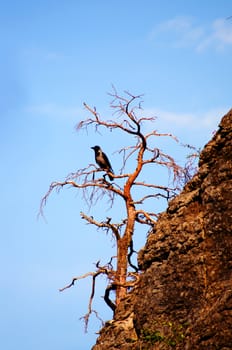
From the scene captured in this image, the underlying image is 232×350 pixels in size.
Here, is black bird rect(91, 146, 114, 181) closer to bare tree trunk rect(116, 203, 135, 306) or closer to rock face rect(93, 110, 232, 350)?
bare tree trunk rect(116, 203, 135, 306)

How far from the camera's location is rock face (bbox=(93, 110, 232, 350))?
9.73m

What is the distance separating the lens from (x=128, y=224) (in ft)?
57.9

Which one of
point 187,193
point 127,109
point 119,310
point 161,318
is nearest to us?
point 161,318

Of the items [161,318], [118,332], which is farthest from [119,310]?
[161,318]

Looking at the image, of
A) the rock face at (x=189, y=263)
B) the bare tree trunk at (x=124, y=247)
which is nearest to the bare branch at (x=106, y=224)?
the bare tree trunk at (x=124, y=247)

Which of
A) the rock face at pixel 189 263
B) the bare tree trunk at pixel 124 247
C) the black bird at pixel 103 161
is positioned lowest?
the rock face at pixel 189 263

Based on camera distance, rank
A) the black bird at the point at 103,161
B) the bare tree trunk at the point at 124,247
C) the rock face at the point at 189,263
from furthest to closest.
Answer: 1. the black bird at the point at 103,161
2. the bare tree trunk at the point at 124,247
3. the rock face at the point at 189,263

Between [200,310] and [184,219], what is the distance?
153 cm

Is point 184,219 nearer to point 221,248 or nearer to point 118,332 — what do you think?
point 221,248

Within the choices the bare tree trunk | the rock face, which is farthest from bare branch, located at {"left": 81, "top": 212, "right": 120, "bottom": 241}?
the rock face

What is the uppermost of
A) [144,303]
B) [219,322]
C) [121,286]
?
[121,286]

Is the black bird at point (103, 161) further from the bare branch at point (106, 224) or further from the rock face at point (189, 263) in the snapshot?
the rock face at point (189, 263)

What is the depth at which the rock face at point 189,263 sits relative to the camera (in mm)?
9734

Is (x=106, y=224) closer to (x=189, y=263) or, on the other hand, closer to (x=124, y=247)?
(x=124, y=247)
